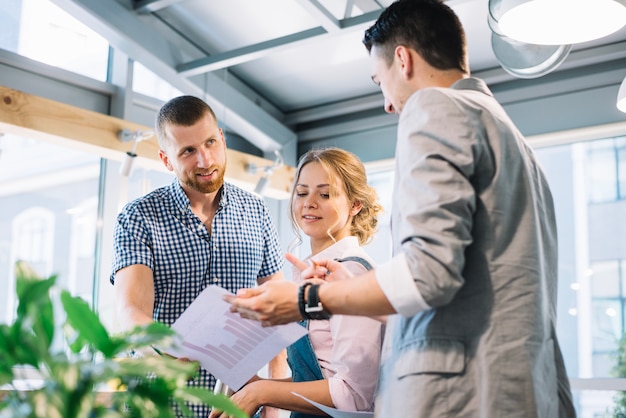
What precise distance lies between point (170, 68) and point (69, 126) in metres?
0.85

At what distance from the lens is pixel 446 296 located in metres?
1.29

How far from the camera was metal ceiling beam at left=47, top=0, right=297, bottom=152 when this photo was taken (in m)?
3.92

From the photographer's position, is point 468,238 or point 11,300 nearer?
point 468,238

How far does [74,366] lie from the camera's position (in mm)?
945

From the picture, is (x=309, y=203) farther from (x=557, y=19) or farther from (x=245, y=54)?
(x=245, y=54)

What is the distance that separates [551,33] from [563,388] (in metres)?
1.12

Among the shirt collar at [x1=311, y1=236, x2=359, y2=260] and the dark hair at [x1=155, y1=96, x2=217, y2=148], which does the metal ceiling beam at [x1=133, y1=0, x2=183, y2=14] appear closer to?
the dark hair at [x1=155, y1=96, x2=217, y2=148]

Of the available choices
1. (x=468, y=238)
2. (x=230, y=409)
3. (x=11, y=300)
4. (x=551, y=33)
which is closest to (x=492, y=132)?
A: (x=468, y=238)

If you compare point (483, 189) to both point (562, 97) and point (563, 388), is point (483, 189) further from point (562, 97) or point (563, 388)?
point (562, 97)

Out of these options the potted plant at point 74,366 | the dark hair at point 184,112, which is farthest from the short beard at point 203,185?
the potted plant at point 74,366

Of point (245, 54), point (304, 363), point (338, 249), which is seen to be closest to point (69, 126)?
point (245, 54)

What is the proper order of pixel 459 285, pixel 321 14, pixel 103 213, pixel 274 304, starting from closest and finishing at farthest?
pixel 459 285, pixel 274 304, pixel 321 14, pixel 103 213

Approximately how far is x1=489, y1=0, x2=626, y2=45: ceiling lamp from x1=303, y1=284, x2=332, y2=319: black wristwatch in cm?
109

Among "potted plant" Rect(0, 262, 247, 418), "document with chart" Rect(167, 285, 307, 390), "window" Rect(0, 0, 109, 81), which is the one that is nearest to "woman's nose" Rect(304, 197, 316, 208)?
"document with chart" Rect(167, 285, 307, 390)
